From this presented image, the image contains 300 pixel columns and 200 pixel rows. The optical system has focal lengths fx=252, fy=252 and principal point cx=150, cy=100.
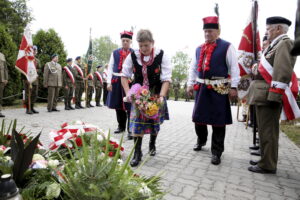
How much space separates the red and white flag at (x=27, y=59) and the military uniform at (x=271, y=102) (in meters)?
7.76

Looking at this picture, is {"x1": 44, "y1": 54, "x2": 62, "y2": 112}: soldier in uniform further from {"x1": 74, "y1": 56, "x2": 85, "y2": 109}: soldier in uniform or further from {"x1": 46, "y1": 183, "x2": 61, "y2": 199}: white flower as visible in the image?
{"x1": 46, "y1": 183, "x2": 61, "y2": 199}: white flower

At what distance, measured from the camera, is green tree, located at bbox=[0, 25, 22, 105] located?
36.0 feet

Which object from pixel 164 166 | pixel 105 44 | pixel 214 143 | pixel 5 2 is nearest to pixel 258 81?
pixel 214 143

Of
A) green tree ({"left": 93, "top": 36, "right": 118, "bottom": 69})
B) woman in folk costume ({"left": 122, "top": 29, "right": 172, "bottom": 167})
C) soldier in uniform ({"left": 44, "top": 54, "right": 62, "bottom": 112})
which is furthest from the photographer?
green tree ({"left": 93, "top": 36, "right": 118, "bottom": 69})

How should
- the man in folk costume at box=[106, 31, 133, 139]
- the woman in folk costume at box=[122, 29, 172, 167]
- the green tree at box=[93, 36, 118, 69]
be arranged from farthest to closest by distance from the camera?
the green tree at box=[93, 36, 118, 69] → the man in folk costume at box=[106, 31, 133, 139] → the woman in folk costume at box=[122, 29, 172, 167]

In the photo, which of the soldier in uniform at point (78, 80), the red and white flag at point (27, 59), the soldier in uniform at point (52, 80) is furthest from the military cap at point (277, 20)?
the soldier in uniform at point (78, 80)

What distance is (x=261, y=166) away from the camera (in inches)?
139

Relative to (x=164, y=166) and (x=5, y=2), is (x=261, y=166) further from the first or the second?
(x=5, y=2)

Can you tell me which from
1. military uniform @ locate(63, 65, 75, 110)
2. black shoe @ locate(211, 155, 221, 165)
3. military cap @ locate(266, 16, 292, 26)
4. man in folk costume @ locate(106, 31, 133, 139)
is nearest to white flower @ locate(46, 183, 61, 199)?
black shoe @ locate(211, 155, 221, 165)

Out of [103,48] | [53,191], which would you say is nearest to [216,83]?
[53,191]

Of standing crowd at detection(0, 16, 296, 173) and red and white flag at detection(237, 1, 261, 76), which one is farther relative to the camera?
red and white flag at detection(237, 1, 261, 76)

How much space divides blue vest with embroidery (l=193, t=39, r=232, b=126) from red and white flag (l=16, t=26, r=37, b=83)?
698cm

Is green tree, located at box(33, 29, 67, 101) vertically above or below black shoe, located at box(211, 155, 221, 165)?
above

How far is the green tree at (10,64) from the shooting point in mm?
10977
